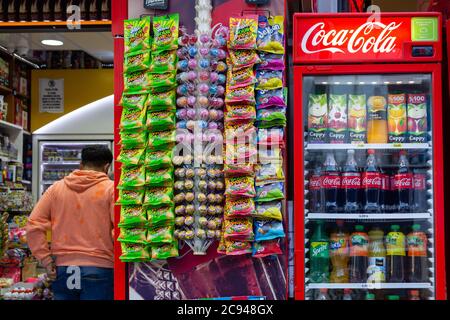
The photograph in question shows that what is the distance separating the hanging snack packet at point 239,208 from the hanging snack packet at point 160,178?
36 centimetres

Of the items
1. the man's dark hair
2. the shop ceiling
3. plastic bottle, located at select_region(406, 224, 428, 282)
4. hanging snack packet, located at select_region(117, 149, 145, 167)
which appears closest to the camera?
hanging snack packet, located at select_region(117, 149, 145, 167)

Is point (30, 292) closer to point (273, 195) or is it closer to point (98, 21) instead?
point (273, 195)

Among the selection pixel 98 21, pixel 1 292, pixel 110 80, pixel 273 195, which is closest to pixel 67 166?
pixel 110 80

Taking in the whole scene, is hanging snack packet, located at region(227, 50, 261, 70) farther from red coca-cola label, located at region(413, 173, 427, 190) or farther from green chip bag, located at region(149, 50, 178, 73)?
red coca-cola label, located at region(413, 173, 427, 190)

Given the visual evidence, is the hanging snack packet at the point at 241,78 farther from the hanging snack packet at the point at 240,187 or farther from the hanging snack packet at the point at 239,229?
the hanging snack packet at the point at 239,229

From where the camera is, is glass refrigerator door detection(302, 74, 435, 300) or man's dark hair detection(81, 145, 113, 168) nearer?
glass refrigerator door detection(302, 74, 435, 300)

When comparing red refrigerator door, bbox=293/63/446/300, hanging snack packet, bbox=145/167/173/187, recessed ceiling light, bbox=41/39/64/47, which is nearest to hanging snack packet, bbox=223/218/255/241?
red refrigerator door, bbox=293/63/446/300

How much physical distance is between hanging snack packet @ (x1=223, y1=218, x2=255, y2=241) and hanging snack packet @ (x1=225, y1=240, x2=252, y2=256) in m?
0.03

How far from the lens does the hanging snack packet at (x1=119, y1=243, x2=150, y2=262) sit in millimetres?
3908

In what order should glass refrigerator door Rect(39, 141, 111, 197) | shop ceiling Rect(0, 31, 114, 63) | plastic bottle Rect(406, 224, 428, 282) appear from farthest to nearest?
1. glass refrigerator door Rect(39, 141, 111, 197)
2. shop ceiling Rect(0, 31, 114, 63)
3. plastic bottle Rect(406, 224, 428, 282)

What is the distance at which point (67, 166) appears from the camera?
31.7ft

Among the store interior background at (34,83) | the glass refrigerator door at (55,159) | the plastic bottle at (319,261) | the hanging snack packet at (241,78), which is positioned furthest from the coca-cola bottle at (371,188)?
the glass refrigerator door at (55,159)

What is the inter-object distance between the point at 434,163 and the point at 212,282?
1.48 meters

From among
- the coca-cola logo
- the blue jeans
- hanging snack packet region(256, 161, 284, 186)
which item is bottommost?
the blue jeans
